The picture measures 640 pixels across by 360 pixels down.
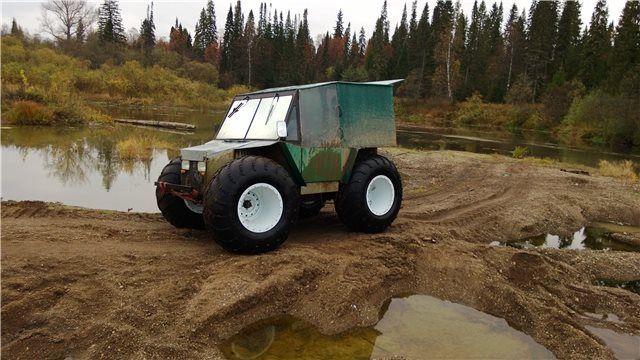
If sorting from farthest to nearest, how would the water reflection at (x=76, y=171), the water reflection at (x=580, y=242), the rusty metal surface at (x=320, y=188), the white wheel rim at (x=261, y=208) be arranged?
the water reflection at (x=76, y=171)
the water reflection at (x=580, y=242)
the rusty metal surface at (x=320, y=188)
the white wheel rim at (x=261, y=208)

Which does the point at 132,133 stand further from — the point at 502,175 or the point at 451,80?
the point at 451,80

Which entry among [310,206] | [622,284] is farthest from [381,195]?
[622,284]

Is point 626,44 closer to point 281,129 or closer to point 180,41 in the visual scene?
point 281,129

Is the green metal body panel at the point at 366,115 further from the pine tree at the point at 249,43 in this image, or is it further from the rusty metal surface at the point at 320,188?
the pine tree at the point at 249,43

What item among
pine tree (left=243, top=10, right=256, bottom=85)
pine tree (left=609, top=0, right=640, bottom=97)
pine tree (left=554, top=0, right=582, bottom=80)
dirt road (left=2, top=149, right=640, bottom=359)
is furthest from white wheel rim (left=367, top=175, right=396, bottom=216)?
pine tree (left=243, top=10, right=256, bottom=85)

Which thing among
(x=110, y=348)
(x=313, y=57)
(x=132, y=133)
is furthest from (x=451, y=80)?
(x=110, y=348)

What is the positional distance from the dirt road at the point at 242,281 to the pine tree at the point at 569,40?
5482cm

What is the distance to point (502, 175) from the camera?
1321 cm

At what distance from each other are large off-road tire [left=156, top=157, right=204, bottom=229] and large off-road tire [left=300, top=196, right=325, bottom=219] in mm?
1503

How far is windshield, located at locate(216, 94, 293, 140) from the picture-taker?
632 centimetres

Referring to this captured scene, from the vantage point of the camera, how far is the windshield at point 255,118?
249 inches

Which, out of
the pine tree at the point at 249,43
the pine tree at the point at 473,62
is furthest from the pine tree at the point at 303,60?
the pine tree at the point at 473,62

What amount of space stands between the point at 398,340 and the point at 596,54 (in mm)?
59231

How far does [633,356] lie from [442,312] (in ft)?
5.57
